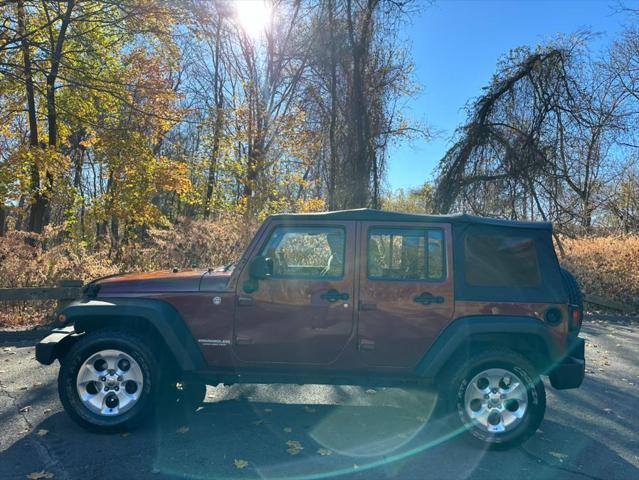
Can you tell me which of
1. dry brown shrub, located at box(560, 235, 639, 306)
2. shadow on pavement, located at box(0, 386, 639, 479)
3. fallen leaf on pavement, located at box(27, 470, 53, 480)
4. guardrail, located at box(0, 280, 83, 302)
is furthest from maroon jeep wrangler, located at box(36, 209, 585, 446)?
dry brown shrub, located at box(560, 235, 639, 306)

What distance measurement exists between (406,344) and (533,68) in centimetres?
1411

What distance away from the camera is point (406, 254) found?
436 centimetres

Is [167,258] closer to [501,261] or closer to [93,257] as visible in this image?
[93,257]

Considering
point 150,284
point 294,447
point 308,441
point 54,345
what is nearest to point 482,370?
point 308,441

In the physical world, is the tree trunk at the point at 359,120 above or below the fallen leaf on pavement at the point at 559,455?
above

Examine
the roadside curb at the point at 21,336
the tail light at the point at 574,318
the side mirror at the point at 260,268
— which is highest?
the side mirror at the point at 260,268

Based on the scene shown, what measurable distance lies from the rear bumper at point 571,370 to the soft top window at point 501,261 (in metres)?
0.66

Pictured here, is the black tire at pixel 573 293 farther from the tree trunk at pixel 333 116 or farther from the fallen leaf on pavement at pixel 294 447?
the tree trunk at pixel 333 116

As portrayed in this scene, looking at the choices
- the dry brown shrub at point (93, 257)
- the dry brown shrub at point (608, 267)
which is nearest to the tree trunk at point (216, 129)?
the dry brown shrub at point (93, 257)

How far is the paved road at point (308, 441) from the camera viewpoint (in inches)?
143

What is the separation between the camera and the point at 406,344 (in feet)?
13.6

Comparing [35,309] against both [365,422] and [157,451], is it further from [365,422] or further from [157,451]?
[365,422]

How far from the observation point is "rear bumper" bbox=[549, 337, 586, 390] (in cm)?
413

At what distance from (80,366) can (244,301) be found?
4.92 feet
